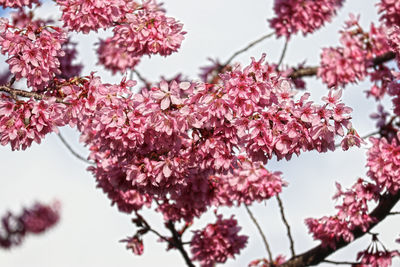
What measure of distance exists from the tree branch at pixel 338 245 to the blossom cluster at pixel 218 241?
0.66 metres

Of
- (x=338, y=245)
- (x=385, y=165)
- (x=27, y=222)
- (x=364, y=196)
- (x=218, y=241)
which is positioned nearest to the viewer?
(x=385, y=165)

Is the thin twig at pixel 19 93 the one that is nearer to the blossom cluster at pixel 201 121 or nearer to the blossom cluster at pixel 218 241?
the blossom cluster at pixel 201 121

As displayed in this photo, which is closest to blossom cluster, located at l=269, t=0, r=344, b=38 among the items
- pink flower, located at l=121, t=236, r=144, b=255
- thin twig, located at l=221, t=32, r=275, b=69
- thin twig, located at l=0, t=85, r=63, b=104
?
thin twig, located at l=221, t=32, r=275, b=69

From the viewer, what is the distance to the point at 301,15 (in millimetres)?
6520

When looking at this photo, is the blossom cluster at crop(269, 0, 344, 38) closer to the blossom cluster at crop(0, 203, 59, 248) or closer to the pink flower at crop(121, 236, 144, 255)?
the pink flower at crop(121, 236, 144, 255)

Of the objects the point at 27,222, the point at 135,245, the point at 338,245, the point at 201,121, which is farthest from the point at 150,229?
the point at 27,222

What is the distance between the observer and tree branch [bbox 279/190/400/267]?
4.61 meters

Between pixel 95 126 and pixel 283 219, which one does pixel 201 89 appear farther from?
pixel 283 219

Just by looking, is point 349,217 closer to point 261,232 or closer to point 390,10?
point 261,232

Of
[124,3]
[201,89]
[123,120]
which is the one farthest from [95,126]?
[124,3]

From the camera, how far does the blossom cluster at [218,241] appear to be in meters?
5.49

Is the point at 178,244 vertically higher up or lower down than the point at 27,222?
lower down

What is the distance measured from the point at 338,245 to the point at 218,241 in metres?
1.38

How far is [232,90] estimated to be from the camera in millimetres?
2695
